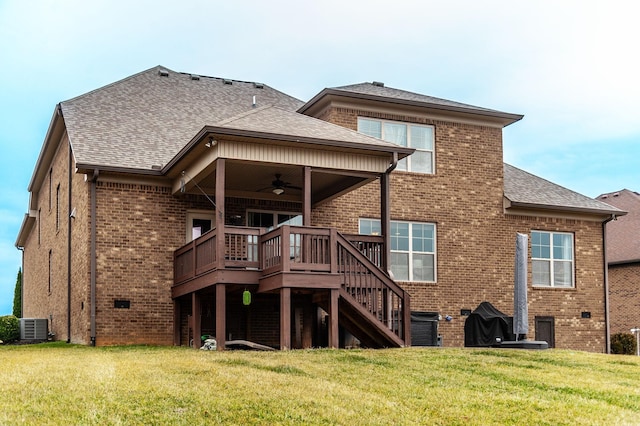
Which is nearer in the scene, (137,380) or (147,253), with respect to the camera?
(137,380)

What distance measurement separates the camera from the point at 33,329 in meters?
24.8

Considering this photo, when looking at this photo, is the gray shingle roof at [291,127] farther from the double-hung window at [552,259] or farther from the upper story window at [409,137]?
the double-hung window at [552,259]

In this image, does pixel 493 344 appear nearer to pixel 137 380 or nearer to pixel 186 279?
pixel 186 279

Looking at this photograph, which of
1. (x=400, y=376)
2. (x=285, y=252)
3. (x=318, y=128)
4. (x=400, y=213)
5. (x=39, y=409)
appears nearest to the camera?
(x=39, y=409)

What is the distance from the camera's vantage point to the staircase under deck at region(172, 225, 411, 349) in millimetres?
16672

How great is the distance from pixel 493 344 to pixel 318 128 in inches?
267

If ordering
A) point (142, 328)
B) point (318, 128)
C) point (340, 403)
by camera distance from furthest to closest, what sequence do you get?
point (142, 328), point (318, 128), point (340, 403)

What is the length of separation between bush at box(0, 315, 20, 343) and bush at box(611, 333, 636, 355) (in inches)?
739

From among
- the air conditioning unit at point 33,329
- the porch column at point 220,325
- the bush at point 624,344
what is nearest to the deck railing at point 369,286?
the porch column at point 220,325

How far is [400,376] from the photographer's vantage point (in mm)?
12500

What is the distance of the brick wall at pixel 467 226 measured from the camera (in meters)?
22.7

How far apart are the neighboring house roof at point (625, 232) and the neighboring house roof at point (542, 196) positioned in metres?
7.74

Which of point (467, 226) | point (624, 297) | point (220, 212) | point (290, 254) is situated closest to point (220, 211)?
point (220, 212)

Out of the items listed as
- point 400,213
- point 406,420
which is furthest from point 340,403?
point 400,213
